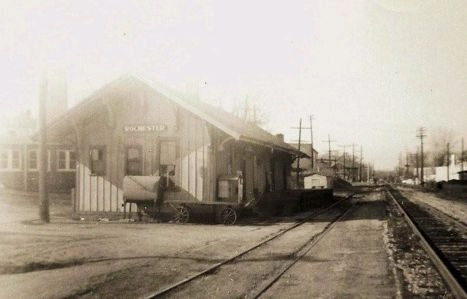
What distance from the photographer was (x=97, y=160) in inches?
718

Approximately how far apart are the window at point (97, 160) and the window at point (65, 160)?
52.6ft

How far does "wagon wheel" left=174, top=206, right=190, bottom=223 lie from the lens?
655 inches

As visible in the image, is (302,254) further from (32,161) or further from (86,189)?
(32,161)

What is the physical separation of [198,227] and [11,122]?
34542 millimetres

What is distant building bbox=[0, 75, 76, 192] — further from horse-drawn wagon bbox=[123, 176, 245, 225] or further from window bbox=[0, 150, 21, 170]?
horse-drawn wagon bbox=[123, 176, 245, 225]

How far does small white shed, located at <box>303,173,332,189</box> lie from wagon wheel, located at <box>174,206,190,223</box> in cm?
4503

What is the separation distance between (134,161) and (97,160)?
1522 mm

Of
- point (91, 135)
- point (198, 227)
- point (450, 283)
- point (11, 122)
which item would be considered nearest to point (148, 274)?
point (450, 283)

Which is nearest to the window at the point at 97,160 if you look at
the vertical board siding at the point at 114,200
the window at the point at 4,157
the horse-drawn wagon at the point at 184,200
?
the vertical board siding at the point at 114,200

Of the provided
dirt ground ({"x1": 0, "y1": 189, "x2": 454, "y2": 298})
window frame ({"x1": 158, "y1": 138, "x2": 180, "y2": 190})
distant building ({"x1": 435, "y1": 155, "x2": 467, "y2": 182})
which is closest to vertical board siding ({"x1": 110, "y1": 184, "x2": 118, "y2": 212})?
window frame ({"x1": 158, "y1": 138, "x2": 180, "y2": 190})

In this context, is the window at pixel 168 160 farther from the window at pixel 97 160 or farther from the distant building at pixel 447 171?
the distant building at pixel 447 171

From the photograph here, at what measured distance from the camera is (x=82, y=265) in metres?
8.55

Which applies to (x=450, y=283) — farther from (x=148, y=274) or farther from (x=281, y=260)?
(x=148, y=274)

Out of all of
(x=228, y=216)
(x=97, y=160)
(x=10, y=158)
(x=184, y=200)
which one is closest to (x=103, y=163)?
(x=97, y=160)
